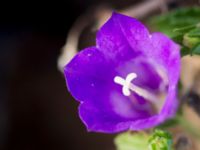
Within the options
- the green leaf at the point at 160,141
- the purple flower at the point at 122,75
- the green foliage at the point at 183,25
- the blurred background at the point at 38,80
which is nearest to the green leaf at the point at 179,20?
the green foliage at the point at 183,25

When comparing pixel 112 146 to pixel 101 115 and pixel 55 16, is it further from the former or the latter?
pixel 101 115

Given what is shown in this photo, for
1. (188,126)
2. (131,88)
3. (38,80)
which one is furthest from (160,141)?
(38,80)

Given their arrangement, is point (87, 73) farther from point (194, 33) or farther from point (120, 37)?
point (194, 33)

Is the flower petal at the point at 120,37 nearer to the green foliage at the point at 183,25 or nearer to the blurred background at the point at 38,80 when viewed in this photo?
the green foliage at the point at 183,25

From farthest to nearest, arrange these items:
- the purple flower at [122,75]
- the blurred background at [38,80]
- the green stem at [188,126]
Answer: the blurred background at [38,80], the green stem at [188,126], the purple flower at [122,75]

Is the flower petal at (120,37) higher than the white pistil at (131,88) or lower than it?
higher

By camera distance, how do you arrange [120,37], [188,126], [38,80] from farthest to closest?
[38,80] < [188,126] < [120,37]

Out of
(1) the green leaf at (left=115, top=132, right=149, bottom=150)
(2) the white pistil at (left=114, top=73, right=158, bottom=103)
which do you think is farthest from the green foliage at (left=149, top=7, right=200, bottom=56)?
(1) the green leaf at (left=115, top=132, right=149, bottom=150)
